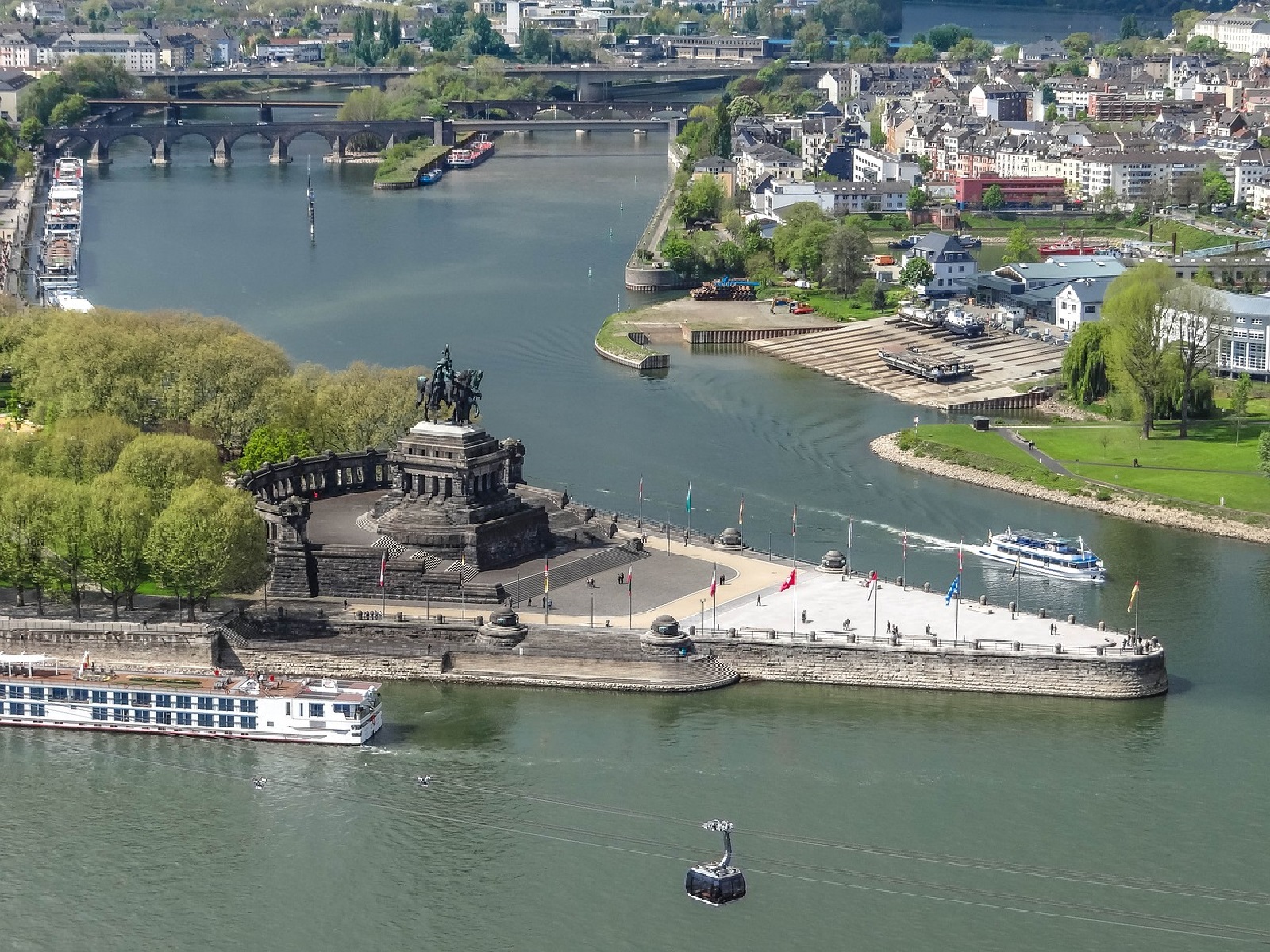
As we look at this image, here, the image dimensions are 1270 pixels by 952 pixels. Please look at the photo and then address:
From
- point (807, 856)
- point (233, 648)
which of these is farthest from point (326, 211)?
point (807, 856)

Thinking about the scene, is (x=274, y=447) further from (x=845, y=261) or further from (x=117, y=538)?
(x=845, y=261)

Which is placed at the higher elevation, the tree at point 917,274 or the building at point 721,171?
the building at point 721,171

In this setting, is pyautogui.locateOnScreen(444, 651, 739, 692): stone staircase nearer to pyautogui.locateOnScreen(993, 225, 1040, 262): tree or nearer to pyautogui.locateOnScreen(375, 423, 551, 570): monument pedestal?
pyautogui.locateOnScreen(375, 423, 551, 570): monument pedestal

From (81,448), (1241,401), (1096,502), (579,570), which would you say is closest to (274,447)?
(81,448)

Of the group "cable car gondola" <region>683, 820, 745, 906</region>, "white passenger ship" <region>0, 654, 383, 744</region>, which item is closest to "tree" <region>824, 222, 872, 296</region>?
"white passenger ship" <region>0, 654, 383, 744</region>

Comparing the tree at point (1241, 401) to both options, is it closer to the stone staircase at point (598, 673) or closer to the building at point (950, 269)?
the building at point (950, 269)

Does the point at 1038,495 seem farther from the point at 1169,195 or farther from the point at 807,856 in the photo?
the point at 1169,195

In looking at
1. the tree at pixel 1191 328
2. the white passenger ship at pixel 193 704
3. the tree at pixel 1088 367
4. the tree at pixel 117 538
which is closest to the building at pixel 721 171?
the tree at pixel 1088 367
